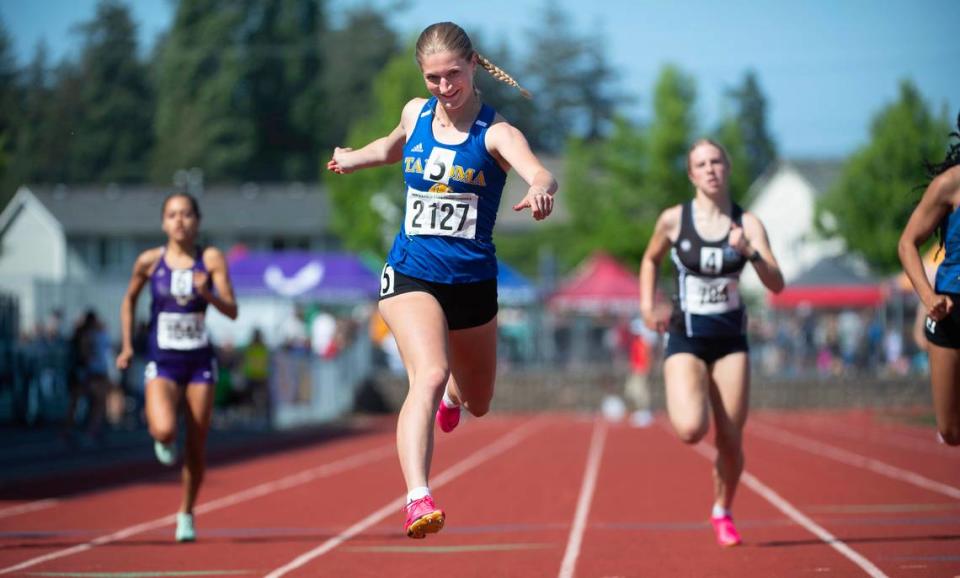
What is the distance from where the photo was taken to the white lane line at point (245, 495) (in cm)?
855

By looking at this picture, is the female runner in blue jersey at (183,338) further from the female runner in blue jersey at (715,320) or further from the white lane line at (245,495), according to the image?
the female runner in blue jersey at (715,320)

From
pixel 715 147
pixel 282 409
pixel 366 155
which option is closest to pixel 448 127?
pixel 366 155

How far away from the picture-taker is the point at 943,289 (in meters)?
6.95

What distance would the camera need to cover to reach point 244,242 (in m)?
76.8

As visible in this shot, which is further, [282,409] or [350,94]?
[350,94]

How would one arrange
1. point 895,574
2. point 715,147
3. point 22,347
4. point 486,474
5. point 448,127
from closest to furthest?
1. point 448,127
2. point 895,574
3. point 715,147
4. point 486,474
5. point 22,347

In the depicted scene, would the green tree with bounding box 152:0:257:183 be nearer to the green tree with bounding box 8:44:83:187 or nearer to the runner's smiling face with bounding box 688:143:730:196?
the green tree with bounding box 8:44:83:187

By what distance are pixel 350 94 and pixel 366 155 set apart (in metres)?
79.2

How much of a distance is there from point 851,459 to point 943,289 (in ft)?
33.5

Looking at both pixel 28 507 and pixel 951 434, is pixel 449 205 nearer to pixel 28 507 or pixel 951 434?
pixel 951 434

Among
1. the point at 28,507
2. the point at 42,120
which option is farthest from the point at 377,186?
the point at 28,507

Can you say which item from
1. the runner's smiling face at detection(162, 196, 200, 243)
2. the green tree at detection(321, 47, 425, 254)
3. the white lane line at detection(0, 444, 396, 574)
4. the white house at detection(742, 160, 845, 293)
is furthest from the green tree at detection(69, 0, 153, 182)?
the white house at detection(742, 160, 845, 293)

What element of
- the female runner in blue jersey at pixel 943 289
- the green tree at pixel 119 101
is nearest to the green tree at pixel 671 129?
the green tree at pixel 119 101

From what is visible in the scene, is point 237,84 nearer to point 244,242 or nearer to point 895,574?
point 244,242
